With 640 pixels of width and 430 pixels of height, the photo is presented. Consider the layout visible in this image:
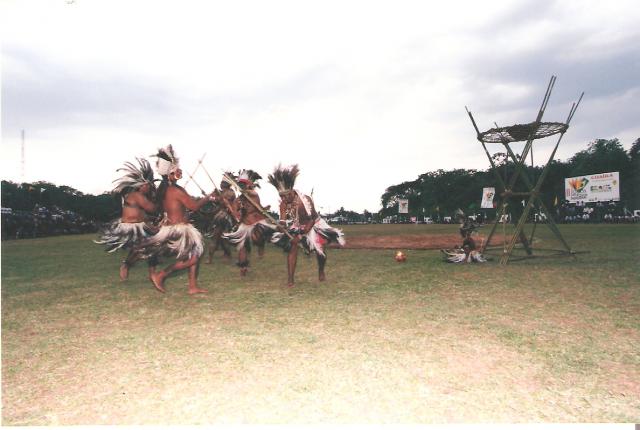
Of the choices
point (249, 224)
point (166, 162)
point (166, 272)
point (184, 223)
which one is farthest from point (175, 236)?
point (249, 224)

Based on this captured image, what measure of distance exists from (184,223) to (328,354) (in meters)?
3.84

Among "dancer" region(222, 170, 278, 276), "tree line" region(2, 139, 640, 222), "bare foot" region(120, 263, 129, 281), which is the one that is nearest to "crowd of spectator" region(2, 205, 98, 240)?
"tree line" region(2, 139, 640, 222)

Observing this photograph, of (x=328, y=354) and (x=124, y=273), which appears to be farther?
(x=124, y=273)

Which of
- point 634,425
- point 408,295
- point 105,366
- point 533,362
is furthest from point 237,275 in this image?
point 634,425

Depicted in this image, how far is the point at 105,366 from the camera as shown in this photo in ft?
10.5

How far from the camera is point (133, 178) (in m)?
7.23

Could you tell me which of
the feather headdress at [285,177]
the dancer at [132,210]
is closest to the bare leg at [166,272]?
the dancer at [132,210]

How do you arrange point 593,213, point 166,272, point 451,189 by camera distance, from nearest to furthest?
point 166,272, point 593,213, point 451,189

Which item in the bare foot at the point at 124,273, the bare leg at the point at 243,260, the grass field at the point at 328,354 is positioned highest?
the bare leg at the point at 243,260

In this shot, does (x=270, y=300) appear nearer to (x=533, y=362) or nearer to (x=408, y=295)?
(x=408, y=295)

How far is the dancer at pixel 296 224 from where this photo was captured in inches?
273

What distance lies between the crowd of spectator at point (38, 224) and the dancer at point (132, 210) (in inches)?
854

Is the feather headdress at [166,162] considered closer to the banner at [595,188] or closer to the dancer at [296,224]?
the dancer at [296,224]

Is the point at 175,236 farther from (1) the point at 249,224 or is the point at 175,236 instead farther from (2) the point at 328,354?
(2) the point at 328,354
